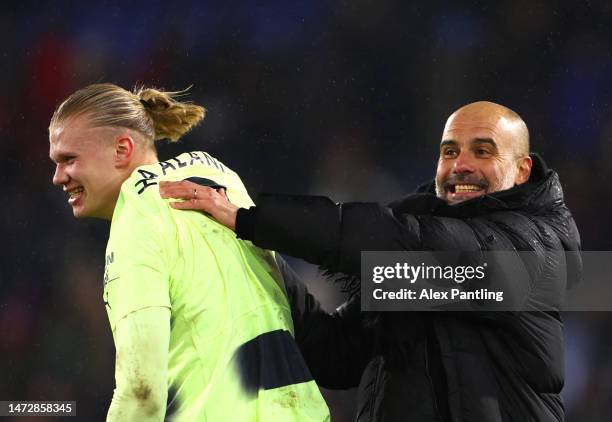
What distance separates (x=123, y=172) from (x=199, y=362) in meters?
0.67

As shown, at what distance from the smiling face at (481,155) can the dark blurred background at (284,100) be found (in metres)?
2.26

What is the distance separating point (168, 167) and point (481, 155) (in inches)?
42.0

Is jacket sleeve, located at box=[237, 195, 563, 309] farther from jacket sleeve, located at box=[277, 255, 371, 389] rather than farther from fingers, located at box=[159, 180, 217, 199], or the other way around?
jacket sleeve, located at box=[277, 255, 371, 389]

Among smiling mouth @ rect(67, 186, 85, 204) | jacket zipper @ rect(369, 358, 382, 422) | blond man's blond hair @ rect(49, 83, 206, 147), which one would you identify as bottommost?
jacket zipper @ rect(369, 358, 382, 422)

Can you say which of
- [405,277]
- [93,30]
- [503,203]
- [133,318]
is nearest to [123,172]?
[133,318]

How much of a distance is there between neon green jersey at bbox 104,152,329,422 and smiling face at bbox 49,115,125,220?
244mm

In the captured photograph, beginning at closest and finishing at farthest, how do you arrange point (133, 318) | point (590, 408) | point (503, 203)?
point (133, 318)
point (503, 203)
point (590, 408)

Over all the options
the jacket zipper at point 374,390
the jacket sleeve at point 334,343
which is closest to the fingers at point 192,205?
the jacket sleeve at point 334,343

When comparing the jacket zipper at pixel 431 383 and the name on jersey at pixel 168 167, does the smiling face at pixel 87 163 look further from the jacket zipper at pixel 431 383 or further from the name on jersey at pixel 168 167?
the jacket zipper at pixel 431 383

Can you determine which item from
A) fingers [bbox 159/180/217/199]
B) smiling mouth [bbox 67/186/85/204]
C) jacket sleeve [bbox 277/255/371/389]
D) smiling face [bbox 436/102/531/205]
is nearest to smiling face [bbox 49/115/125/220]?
smiling mouth [bbox 67/186/85/204]

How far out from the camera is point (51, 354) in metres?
5.48

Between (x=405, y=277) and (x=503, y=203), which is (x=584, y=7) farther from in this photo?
(x=405, y=277)

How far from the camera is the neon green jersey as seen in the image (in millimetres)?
2248

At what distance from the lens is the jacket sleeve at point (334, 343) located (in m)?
2.95
